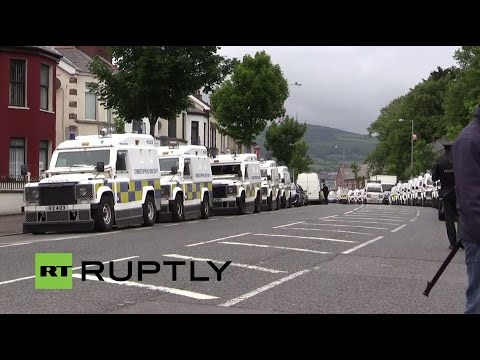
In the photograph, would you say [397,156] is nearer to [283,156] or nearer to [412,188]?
[283,156]

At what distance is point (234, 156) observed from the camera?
3350 cm

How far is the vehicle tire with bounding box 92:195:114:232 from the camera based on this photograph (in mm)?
19328

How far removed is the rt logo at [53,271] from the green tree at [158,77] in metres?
15.3

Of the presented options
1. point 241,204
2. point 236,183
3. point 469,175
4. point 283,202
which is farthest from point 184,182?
point 469,175

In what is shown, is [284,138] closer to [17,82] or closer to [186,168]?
[17,82]

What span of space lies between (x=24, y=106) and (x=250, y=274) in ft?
74.8

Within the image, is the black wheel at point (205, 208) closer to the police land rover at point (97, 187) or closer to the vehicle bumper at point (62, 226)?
the police land rover at point (97, 187)

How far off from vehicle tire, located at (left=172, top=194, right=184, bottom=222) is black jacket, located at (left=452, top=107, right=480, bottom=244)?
20534 millimetres

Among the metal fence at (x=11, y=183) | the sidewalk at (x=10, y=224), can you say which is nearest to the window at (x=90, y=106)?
the metal fence at (x=11, y=183)

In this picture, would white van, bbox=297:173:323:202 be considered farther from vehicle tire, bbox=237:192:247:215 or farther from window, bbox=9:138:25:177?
window, bbox=9:138:25:177

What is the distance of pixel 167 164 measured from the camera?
1052 inches

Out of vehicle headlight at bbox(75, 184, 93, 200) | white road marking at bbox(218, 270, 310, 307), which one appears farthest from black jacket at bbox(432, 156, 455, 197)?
vehicle headlight at bbox(75, 184, 93, 200)

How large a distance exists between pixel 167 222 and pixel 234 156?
8.93 metres
